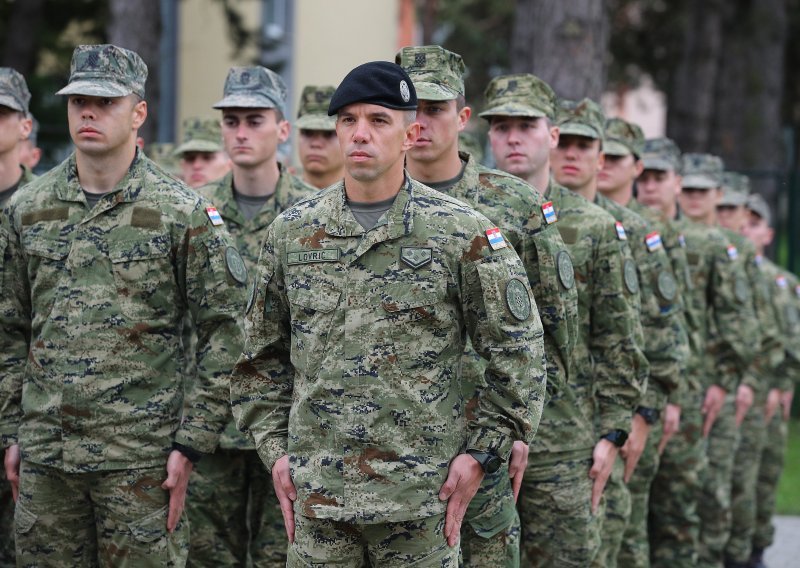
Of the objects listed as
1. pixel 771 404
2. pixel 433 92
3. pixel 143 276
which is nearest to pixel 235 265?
pixel 143 276

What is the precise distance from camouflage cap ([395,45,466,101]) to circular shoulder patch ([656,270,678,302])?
1964 millimetres

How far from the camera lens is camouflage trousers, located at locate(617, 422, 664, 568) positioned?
7309 mm

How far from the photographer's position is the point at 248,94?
22.5ft

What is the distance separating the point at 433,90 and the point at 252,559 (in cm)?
242

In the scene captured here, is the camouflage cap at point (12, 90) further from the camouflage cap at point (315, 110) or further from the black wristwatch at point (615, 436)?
the black wristwatch at point (615, 436)

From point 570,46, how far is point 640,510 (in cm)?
411

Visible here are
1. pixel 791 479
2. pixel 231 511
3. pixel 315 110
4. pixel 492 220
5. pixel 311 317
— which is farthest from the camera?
pixel 791 479

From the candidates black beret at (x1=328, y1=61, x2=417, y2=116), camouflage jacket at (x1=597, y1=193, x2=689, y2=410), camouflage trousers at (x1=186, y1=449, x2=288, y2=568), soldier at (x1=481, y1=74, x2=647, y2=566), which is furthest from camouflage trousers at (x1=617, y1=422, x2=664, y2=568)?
black beret at (x1=328, y1=61, x2=417, y2=116)

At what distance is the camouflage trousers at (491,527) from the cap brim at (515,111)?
5.59 feet

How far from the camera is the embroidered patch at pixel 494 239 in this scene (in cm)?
436

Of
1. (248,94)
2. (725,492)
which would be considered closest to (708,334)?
(725,492)

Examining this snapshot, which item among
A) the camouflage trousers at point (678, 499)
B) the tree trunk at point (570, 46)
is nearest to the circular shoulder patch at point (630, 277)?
the camouflage trousers at point (678, 499)

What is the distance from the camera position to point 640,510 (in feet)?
24.6

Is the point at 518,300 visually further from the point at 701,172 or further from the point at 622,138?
the point at 701,172
